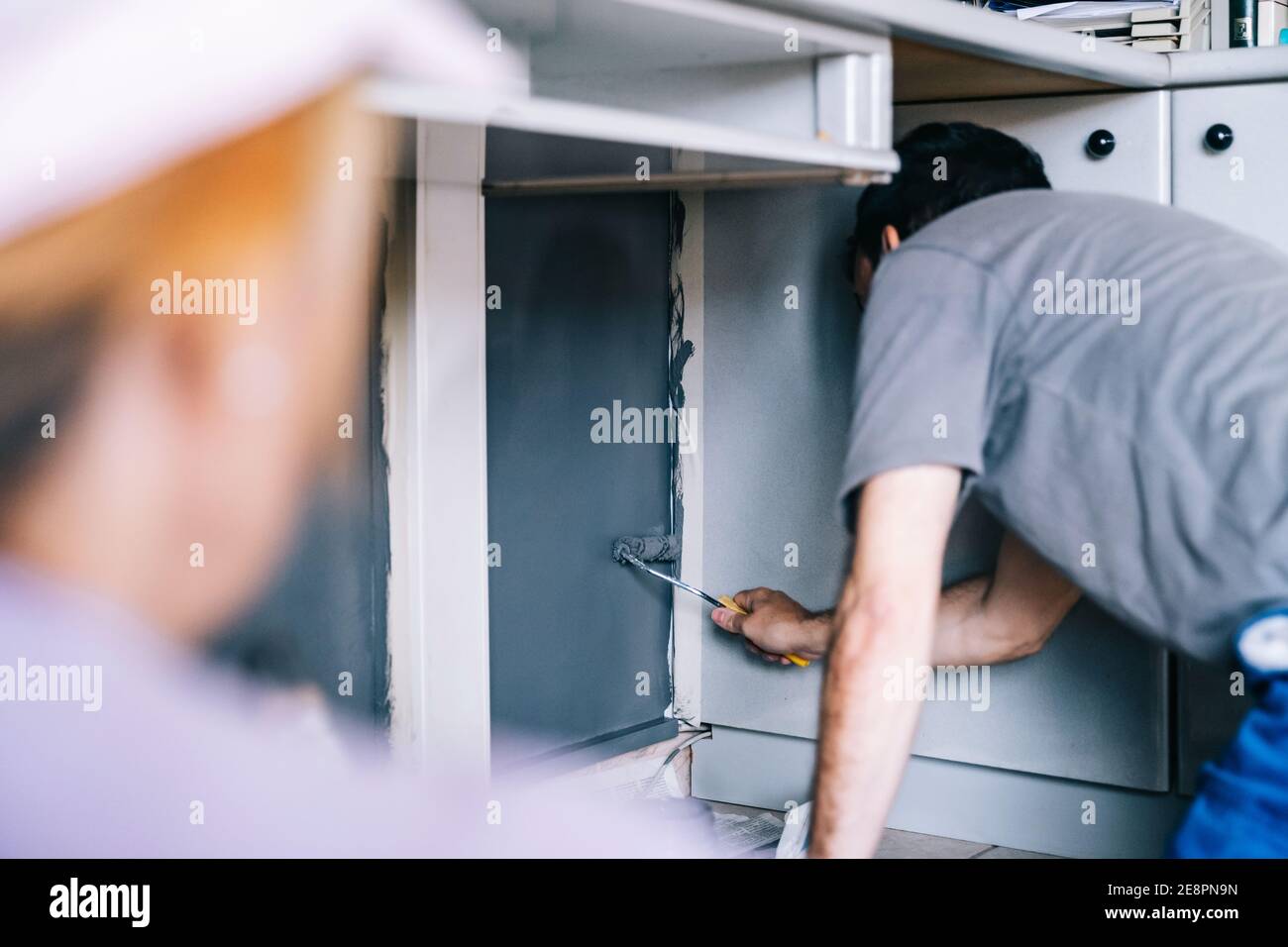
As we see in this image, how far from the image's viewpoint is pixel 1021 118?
166cm

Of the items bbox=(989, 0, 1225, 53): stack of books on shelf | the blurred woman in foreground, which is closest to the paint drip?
the blurred woman in foreground

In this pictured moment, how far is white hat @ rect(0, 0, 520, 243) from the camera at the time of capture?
0.81m

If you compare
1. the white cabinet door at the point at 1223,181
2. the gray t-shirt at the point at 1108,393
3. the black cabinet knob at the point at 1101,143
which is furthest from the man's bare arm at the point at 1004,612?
the black cabinet knob at the point at 1101,143

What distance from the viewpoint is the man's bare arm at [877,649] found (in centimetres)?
108

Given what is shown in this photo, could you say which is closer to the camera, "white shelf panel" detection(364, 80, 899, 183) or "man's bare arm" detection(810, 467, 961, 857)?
"white shelf panel" detection(364, 80, 899, 183)

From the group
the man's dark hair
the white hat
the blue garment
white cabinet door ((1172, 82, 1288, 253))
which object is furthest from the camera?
white cabinet door ((1172, 82, 1288, 253))

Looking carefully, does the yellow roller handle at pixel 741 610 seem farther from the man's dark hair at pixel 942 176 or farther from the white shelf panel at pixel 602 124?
the white shelf panel at pixel 602 124

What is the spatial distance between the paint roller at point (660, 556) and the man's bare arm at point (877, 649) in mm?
722

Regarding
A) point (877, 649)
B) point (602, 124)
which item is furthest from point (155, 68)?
point (877, 649)

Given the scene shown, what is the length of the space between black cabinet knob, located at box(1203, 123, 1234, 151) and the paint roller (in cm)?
78

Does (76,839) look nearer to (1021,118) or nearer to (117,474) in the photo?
(117,474)

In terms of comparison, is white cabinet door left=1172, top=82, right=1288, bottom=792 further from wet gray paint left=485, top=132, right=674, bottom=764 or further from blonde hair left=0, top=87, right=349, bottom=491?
blonde hair left=0, top=87, right=349, bottom=491
